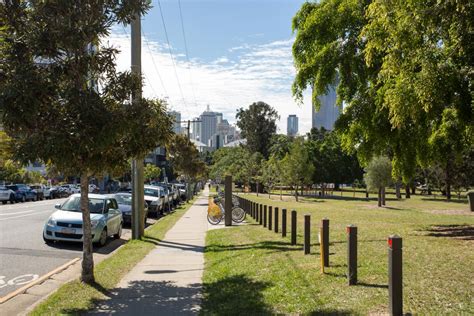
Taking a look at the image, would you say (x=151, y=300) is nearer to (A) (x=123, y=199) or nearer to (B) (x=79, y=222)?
(B) (x=79, y=222)

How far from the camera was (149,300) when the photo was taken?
766cm

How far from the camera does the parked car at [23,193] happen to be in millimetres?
42894

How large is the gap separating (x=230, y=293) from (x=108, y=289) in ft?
6.98

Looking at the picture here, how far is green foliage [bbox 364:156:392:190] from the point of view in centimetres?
3922

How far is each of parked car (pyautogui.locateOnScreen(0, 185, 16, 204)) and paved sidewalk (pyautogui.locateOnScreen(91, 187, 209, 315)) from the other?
30079 millimetres

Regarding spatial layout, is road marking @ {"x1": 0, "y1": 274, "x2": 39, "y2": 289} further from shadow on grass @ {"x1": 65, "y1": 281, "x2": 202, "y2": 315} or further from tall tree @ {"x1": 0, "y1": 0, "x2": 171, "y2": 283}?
shadow on grass @ {"x1": 65, "y1": 281, "x2": 202, "y2": 315}

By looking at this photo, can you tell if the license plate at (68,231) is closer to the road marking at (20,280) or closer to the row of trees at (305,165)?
the road marking at (20,280)

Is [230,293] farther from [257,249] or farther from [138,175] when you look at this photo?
[138,175]

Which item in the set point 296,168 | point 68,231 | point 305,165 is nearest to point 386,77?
point 68,231

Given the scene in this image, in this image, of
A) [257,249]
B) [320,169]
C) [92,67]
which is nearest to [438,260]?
[257,249]

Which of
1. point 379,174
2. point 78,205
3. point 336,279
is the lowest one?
point 336,279

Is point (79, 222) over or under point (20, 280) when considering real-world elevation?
over

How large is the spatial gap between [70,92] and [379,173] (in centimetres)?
3434

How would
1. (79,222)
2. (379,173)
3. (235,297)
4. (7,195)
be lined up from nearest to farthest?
(235,297), (79,222), (379,173), (7,195)
